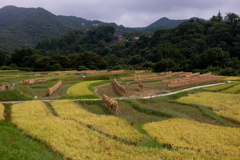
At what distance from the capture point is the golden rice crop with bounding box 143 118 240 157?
7762 mm

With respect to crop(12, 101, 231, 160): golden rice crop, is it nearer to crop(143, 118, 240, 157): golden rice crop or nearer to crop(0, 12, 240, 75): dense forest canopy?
crop(143, 118, 240, 157): golden rice crop

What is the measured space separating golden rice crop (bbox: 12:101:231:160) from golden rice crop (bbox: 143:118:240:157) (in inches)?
31.0

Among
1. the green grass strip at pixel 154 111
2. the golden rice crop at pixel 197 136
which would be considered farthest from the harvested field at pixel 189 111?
the golden rice crop at pixel 197 136

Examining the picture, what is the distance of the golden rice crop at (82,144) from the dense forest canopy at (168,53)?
51.3 m

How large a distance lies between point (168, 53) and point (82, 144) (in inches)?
3593

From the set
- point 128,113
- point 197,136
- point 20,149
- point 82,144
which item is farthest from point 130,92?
point 20,149

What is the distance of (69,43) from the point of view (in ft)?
522

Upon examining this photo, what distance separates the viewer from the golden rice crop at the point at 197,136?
7.76m

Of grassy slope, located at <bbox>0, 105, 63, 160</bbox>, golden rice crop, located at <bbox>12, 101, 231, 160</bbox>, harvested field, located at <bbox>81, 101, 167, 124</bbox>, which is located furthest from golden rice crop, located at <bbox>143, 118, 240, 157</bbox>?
grassy slope, located at <bbox>0, 105, 63, 160</bbox>

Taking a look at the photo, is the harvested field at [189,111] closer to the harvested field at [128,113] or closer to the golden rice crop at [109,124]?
the harvested field at [128,113]

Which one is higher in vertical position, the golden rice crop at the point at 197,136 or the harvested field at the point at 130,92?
the golden rice crop at the point at 197,136

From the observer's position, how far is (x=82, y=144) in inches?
312

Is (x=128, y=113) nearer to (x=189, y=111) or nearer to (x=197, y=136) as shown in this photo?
(x=189, y=111)

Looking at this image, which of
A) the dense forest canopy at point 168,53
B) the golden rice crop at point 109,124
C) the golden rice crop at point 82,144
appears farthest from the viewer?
the dense forest canopy at point 168,53
